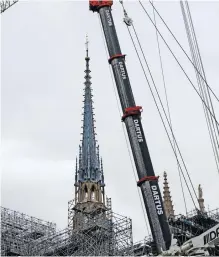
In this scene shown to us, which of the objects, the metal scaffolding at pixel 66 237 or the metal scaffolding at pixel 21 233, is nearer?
the metal scaffolding at pixel 66 237

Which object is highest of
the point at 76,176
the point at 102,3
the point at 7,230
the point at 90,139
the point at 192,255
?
the point at 90,139

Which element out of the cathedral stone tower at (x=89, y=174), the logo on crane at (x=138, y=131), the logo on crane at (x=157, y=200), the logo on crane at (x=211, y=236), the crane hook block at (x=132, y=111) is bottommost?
the logo on crane at (x=211, y=236)

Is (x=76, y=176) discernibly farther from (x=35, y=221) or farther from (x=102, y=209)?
(x=35, y=221)

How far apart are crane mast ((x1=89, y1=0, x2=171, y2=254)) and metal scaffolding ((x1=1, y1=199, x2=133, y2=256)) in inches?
1182

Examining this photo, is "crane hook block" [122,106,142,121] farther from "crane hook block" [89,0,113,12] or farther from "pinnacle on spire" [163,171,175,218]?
"pinnacle on spire" [163,171,175,218]

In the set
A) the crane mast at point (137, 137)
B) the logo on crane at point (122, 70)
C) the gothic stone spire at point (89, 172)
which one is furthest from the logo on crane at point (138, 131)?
the gothic stone spire at point (89, 172)

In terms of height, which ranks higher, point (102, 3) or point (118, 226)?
point (102, 3)

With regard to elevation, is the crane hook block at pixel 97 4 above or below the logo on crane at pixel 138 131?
above

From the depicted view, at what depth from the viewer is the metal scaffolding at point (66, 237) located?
2832 inches

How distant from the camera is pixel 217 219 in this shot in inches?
2931

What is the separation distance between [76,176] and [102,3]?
6287 cm

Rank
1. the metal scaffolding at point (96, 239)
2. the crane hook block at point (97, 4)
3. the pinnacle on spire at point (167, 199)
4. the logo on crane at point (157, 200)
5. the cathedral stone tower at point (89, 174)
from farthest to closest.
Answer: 1. the cathedral stone tower at point (89, 174)
2. the pinnacle on spire at point (167, 199)
3. the metal scaffolding at point (96, 239)
4. the crane hook block at point (97, 4)
5. the logo on crane at point (157, 200)

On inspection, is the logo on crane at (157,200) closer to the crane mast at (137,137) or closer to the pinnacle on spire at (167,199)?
the crane mast at (137,137)

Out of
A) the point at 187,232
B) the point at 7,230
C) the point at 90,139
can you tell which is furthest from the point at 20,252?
the point at 90,139
